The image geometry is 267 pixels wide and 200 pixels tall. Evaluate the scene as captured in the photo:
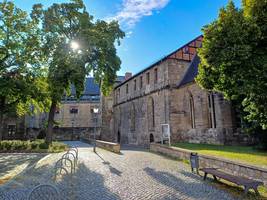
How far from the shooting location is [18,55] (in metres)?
17.8

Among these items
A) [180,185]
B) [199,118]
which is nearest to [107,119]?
[199,118]

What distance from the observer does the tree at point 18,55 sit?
1694 cm

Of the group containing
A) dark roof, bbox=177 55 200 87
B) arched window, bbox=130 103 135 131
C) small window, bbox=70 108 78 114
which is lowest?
arched window, bbox=130 103 135 131

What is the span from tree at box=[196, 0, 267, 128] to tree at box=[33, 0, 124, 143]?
12.1 metres

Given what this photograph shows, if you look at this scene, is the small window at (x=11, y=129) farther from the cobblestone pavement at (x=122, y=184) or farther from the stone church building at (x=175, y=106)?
the cobblestone pavement at (x=122, y=184)

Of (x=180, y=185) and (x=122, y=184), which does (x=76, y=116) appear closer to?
(x=122, y=184)

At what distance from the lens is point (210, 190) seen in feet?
21.8

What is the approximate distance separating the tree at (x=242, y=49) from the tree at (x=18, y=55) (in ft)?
45.7

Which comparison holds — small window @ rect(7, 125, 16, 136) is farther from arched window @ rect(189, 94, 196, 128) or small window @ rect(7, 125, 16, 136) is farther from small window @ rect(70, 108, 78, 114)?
arched window @ rect(189, 94, 196, 128)

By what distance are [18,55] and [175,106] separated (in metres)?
15.2

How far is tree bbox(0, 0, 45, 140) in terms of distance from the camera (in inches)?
667

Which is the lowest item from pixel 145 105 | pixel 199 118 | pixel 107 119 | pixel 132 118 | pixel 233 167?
pixel 233 167

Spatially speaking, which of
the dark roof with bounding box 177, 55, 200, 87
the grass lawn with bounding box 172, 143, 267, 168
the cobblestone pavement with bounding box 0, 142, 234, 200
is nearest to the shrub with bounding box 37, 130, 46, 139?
the dark roof with bounding box 177, 55, 200, 87

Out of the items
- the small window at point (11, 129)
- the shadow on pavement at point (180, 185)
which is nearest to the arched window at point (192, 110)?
the shadow on pavement at point (180, 185)
